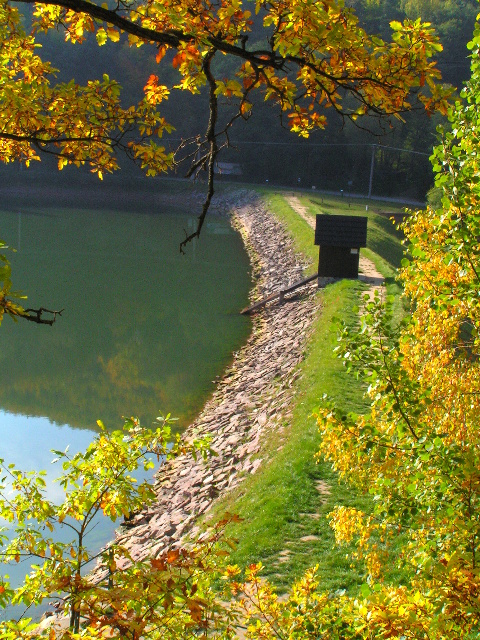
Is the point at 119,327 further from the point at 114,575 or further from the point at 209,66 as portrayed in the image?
the point at 114,575

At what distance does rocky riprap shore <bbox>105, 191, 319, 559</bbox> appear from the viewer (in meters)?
11.1

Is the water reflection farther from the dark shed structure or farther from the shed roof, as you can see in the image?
the shed roof

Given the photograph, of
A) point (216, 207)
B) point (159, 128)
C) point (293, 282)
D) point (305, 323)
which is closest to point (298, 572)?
point (159, 128)

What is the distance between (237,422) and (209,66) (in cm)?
1119

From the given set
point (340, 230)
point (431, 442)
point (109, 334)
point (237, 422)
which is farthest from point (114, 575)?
point (340, 230)

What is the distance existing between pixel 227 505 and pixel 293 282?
1709 centimetres

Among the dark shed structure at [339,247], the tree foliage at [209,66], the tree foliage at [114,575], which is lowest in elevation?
the dark shed structure at [339,247]

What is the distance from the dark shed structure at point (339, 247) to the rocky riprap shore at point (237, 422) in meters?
1.00

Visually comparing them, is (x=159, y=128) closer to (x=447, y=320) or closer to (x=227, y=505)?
(x=447, y=320)

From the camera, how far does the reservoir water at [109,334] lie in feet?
53.5

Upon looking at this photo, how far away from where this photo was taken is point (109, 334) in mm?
22750

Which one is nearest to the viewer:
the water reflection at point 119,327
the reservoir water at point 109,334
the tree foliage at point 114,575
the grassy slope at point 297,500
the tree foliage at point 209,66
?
the tree foliage at point 114,575

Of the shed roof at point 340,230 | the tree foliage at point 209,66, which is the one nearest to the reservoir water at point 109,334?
the shed roof at point 340,230

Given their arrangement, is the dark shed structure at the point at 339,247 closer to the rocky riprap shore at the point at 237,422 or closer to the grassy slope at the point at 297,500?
the rocky riprap shore at the point at 237,422
